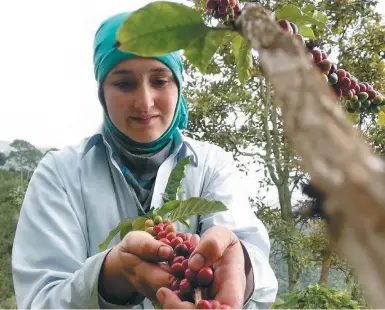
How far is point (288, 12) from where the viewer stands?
1.51 feet

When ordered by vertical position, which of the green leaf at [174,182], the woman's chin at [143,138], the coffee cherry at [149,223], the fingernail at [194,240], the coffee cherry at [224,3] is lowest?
the fingernail at [194,240]

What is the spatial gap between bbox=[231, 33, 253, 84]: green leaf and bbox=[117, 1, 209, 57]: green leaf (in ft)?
0.61

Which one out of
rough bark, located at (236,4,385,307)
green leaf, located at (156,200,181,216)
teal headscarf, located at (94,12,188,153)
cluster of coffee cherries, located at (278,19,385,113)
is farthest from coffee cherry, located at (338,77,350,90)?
rough bark, located at (236,4,385,307)

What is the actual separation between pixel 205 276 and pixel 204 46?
17 centimetres

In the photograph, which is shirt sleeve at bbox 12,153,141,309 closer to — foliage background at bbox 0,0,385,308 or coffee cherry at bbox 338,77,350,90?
coffee cherry at bbox 338,77,350,90

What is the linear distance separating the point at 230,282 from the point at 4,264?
9169mm

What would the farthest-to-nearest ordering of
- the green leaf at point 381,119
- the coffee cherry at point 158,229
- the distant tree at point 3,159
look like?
the distant tree at point 3,159, the green leaf at point 381,119, the coffee cherry at point 158,229

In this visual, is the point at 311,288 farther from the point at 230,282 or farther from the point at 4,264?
the point at 4,264

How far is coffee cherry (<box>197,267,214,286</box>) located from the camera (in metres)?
0.37

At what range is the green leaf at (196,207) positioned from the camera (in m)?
0.50

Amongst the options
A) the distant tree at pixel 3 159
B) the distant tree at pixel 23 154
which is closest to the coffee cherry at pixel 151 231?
the distant tree at pixel 23 154

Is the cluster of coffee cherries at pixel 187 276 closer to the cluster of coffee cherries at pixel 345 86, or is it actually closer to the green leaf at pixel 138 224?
the green leaf at pixel 138 224

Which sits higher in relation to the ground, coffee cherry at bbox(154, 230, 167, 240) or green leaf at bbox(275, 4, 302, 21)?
green leaf at bbox(275, 4, 302, 21)

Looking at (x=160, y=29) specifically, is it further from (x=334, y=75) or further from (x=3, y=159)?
(x=3, y=159)
